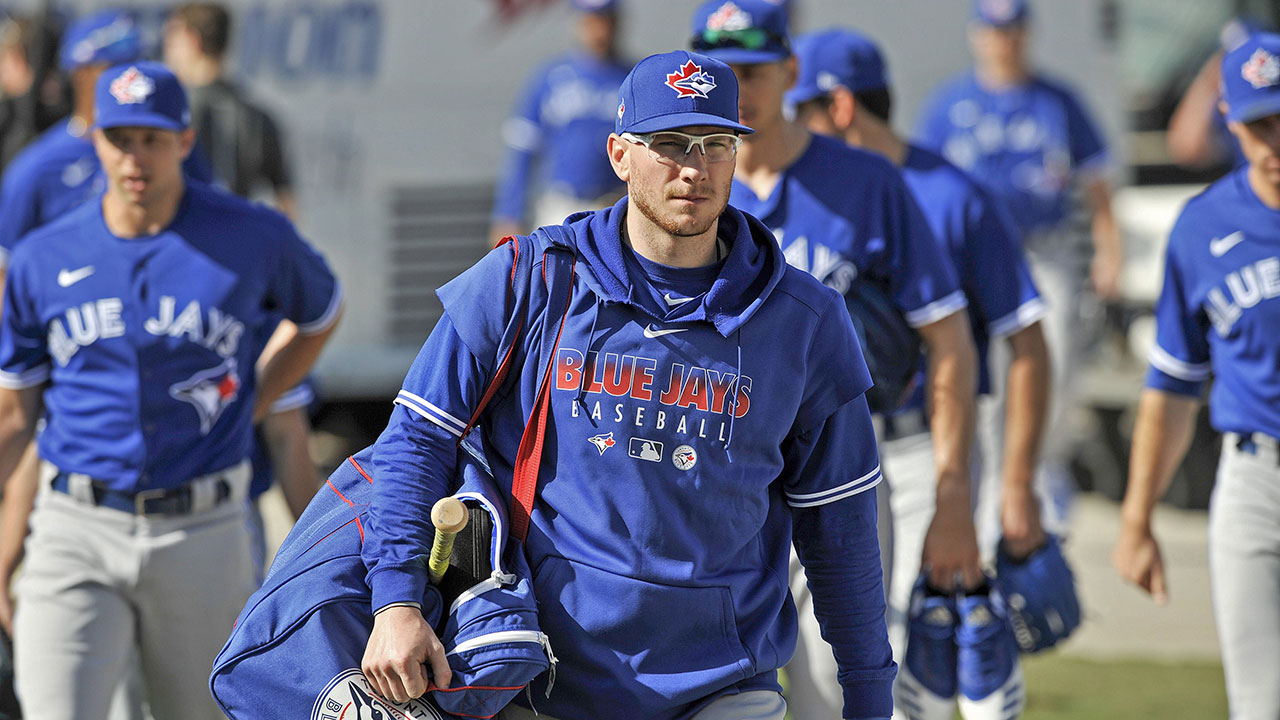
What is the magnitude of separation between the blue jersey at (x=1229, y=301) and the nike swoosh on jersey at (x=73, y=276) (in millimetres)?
3151

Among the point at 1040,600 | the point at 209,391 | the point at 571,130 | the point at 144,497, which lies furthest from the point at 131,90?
the point at 571,130

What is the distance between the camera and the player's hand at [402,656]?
3.11 m

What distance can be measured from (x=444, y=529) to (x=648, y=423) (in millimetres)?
461

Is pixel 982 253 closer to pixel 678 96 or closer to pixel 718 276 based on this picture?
pixel 718 276

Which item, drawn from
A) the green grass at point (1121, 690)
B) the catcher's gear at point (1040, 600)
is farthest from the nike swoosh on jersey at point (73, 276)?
the green grass at point (1121, 690)

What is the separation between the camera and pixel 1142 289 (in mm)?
12016

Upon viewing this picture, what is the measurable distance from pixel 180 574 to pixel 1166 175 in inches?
473

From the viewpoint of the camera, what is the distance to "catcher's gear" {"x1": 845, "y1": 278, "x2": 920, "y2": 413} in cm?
500

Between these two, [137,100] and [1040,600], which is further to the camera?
[1040,600]

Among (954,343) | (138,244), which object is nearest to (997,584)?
(954,343)

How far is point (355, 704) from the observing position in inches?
124

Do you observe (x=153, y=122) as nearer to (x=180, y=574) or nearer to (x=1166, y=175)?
(x=180, y=574)

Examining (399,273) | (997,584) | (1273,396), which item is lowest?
(399,273)

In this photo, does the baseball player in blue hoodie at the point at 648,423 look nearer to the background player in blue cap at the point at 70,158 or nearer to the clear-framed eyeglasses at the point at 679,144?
the clear-framed eyeglasses at the point at 679,144
